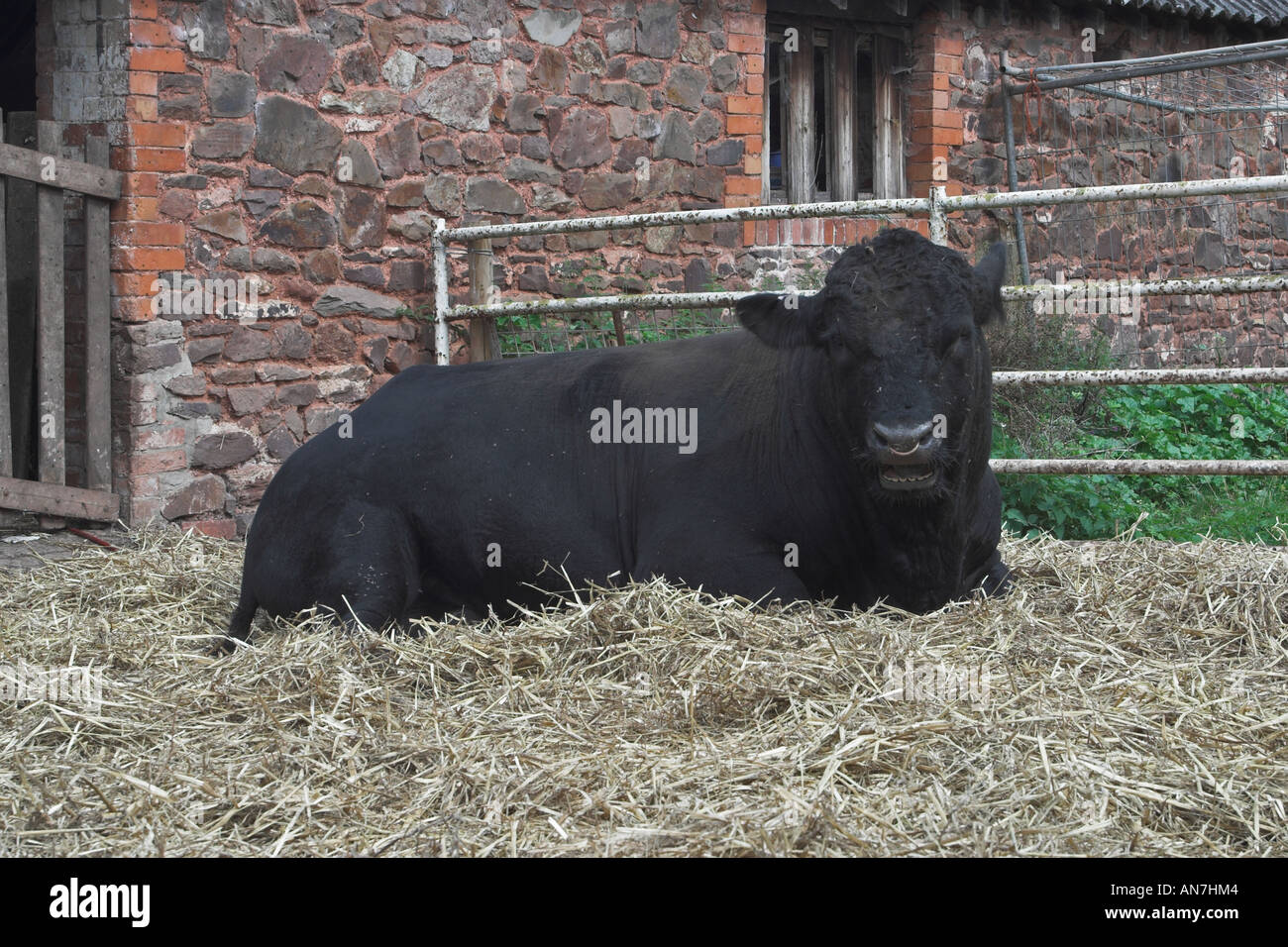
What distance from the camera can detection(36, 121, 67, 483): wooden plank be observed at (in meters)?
6.44

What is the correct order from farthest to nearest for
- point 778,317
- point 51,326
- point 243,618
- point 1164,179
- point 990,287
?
1. point 1164,179
2. point 51,326
3. point 243,618
4. point 778,317
5. point 990,287

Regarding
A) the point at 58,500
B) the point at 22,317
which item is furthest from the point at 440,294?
the point at 58,500

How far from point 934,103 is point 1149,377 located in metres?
5.06

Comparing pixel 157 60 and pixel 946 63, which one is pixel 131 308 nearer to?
pixel 157 60

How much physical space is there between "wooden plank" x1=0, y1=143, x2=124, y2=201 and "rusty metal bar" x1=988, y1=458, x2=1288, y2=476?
420cm

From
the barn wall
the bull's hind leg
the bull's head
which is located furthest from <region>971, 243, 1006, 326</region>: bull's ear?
the barn wall

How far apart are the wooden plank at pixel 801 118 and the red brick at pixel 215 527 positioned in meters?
4.96

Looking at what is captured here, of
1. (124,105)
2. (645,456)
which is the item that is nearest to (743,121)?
(124,105)

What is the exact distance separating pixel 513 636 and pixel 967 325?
1.61 meters

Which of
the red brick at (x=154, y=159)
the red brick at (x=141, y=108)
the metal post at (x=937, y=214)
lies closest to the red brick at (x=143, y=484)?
the red brick at (x=154, y=159)

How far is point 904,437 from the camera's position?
12.6 feet

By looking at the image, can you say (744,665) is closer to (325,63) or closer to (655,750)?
(655,750)

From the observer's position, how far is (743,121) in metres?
9.05

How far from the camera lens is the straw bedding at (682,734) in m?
2.75
